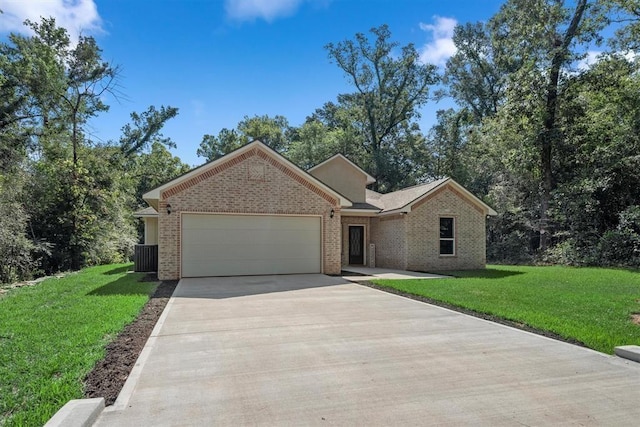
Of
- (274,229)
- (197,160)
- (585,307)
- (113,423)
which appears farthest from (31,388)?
(197,160)

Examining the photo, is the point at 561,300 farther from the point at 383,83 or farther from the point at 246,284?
the point at 383,83

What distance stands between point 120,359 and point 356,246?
597 inches

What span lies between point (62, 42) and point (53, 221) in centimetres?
1465

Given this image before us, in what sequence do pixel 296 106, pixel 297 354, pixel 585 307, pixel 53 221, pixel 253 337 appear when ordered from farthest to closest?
pixel 296 106
pixel 53 221
pixel 585 307
pixel 253 337
pixel 297 354

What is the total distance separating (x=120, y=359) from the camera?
16.6 ft

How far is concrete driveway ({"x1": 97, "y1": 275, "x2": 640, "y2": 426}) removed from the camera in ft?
11.8

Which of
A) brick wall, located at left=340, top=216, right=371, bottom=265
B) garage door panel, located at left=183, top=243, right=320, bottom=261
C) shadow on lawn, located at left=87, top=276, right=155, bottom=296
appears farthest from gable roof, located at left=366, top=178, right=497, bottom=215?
shadow on lawn, located at left=87, top=276, right=155, bottom=296

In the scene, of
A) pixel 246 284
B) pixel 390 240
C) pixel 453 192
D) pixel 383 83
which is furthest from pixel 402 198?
pixel 383 83

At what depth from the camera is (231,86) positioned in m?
20.8

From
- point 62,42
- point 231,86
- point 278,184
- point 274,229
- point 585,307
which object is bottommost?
point 585,307

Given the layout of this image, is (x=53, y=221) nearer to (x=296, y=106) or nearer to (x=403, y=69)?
(x=296, y=106)

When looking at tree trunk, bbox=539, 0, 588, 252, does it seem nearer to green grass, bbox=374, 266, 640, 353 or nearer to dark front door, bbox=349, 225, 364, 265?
green grass, bbox=374, 266, 640, 353

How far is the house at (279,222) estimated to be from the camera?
13.6 meters

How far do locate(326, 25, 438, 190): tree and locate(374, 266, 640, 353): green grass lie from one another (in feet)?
76.5
